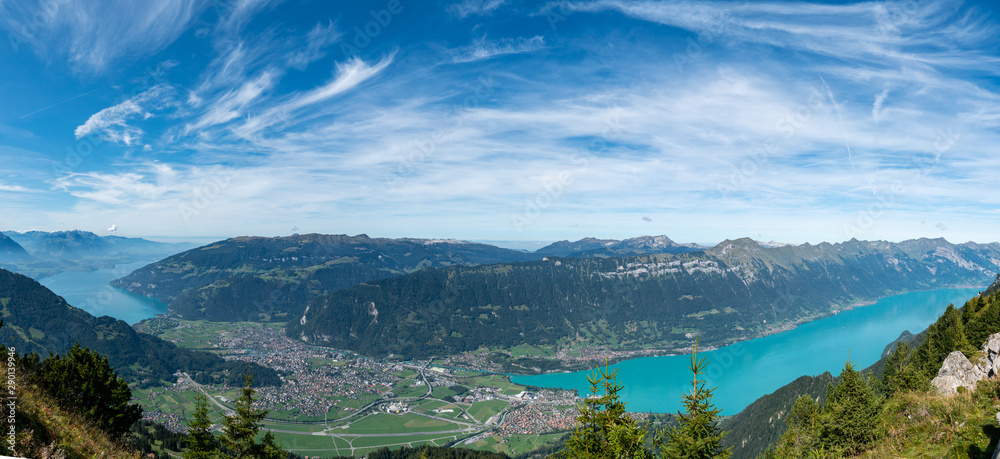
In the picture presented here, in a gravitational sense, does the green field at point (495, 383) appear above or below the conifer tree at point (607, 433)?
below

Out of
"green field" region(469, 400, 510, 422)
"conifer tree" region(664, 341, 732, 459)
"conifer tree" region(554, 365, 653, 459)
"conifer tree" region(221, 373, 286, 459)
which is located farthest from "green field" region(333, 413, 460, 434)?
"conifer tree" region(664, 341, 732, 459)

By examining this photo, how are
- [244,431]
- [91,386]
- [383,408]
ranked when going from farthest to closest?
[383,408]
[91,386]
[244,431]

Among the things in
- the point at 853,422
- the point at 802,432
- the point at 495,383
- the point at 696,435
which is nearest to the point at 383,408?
the point at 495,383

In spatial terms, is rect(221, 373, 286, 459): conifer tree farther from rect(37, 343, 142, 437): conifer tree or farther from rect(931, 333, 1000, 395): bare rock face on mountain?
rect(931, 333, 1000, 395): bare rock face on mountain

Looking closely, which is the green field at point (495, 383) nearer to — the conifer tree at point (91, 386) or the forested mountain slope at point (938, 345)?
the forested mountain slope at point (938, 345)

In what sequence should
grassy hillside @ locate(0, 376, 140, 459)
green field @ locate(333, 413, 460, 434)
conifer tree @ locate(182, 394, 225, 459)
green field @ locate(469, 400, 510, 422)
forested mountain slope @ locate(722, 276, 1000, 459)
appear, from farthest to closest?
1. green field @ locate(469, 400, 510, 422)
2. green field @ locate(333, 413, 460, 434)
3. forested mountain slope @ locate(722, 276, 1000, 459)
4. conifer tree @ locate(182, 394, 225, 459)
5. grassy hillside @ locate(0, 376, 140, 459)

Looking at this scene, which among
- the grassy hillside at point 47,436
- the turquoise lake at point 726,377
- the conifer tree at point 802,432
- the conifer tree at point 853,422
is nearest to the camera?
the grassy hillside at point 47,436

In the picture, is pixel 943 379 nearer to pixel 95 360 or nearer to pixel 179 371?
pixel 95 360

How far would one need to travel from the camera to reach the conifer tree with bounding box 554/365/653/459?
1266cm

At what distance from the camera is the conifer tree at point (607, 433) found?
498 inches

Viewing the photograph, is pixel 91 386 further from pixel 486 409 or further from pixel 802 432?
pixel 486 409

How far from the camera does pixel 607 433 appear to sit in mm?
13156

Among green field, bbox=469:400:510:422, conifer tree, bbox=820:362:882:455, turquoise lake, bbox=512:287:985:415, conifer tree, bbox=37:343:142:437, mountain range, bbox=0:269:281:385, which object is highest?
conifer tree, bbox=37:343:142:437

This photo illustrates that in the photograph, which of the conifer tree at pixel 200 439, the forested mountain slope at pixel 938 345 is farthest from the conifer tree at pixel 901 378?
the conifer tree at pixel 200 439
